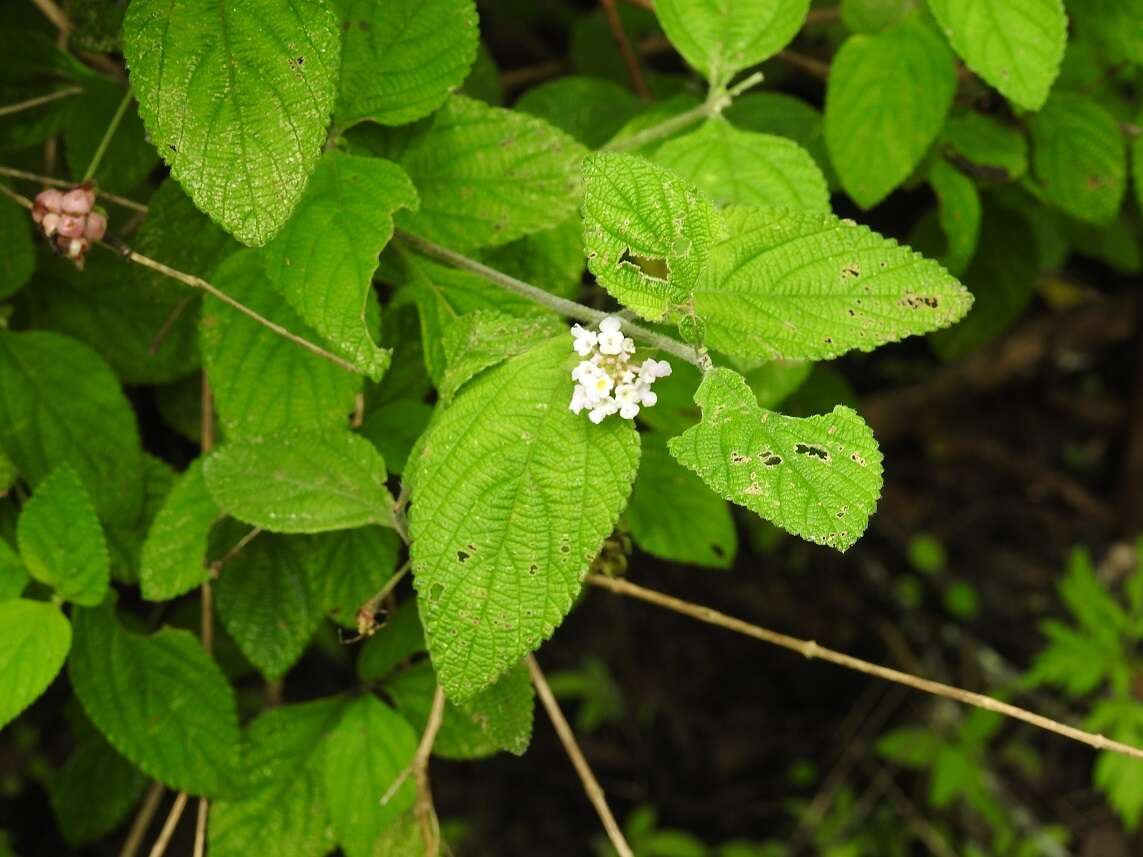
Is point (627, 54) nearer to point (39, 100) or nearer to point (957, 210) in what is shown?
point (957, 210)

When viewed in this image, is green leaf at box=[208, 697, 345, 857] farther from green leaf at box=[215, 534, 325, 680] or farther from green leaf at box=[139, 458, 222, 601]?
green leaf at box=[139, 458, 222, 601]

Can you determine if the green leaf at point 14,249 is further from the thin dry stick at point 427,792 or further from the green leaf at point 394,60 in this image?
the thin dry stick at point 427,792

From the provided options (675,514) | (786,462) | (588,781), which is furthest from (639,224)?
(588,781)

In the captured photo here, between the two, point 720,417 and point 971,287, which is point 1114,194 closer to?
point 971,287

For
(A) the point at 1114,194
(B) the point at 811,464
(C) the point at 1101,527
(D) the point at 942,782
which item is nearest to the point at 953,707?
(D) the point at 942,782

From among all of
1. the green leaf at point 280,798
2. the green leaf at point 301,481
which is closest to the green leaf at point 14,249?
the green leaf at point 301,481
